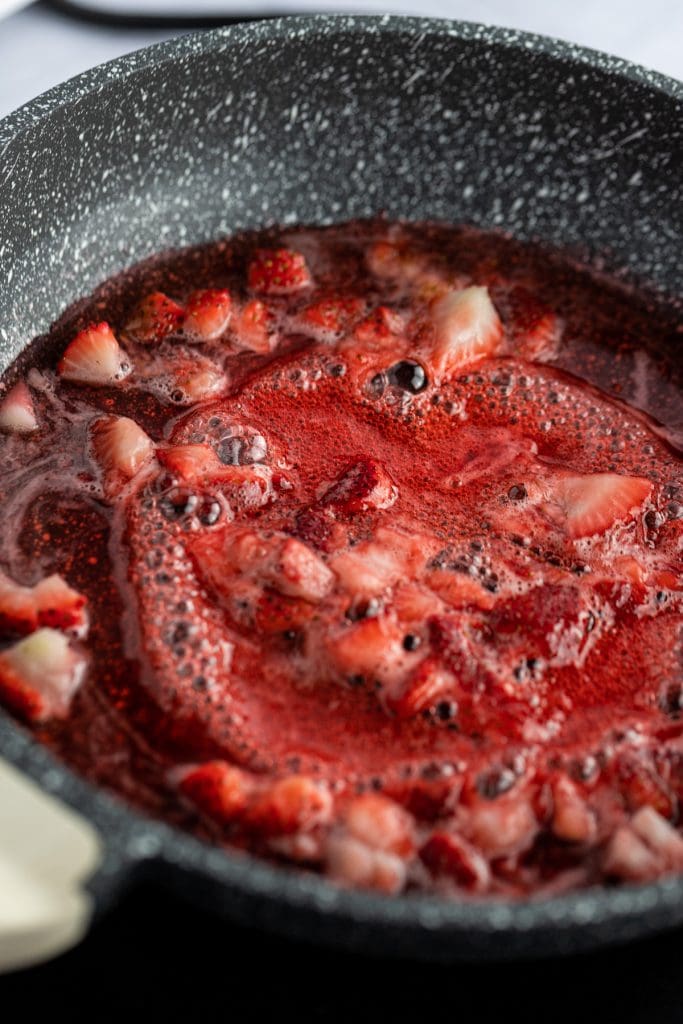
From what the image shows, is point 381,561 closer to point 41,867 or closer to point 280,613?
point 280,613

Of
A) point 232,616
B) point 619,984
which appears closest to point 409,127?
point 232,616

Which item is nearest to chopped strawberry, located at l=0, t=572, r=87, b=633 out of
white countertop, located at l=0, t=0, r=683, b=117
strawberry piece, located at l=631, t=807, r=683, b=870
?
strawberry piece, located at l=631, t=807, r=683, b=870

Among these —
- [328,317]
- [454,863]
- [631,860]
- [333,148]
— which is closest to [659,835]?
[631,860]

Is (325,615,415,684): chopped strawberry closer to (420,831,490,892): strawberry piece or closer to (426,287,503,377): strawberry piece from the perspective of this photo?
(420,831,490,892): strawberry piece

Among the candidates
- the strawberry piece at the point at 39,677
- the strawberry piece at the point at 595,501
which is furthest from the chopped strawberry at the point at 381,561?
the strawberry piece at the point at 39,677

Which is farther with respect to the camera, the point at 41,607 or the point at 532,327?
the point at 532,327

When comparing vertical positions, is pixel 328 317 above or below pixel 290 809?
above

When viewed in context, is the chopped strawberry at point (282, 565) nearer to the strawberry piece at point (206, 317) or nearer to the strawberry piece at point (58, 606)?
the strawberry piece at point (58, 606)
